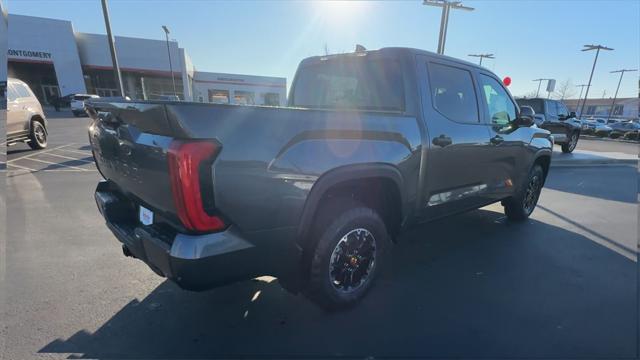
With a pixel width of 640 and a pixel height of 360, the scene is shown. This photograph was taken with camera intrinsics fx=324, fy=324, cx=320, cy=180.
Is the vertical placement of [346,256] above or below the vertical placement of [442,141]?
below

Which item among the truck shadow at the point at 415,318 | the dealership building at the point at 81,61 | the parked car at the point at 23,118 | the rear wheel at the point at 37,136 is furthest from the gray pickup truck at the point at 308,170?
the dealership building at the point at 81,61

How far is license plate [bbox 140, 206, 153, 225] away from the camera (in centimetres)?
208

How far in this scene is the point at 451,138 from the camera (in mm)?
3029

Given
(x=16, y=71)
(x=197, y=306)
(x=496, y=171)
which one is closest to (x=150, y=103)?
(x=197, y=306)

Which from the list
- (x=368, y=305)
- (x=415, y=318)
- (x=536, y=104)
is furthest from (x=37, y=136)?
(x=536, y=104)

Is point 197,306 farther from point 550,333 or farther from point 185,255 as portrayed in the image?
point 550,333

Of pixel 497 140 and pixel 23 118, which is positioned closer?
pixel 497 140

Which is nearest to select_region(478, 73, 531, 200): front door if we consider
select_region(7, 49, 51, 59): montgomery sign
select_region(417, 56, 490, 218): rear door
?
select_region(417, 56, 490, 218): rear door

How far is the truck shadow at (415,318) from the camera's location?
7.20ft

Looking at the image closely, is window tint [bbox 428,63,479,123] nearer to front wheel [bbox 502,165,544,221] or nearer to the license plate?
front wheel [bbox 502,165,544,221]

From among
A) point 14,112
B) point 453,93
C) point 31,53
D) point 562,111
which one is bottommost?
point 14,112

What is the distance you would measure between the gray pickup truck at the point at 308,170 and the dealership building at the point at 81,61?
95.1 ft

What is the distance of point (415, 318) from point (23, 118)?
10.9 m

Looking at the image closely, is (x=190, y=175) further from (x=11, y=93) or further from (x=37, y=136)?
(x=37, y=136)
